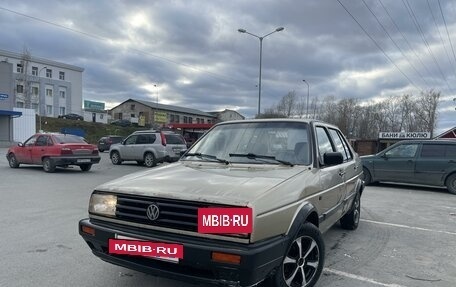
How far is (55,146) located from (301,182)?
41.2 feet

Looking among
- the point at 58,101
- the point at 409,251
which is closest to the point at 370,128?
the point at 58,101

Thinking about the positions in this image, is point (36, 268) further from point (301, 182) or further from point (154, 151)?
point (154, 151)

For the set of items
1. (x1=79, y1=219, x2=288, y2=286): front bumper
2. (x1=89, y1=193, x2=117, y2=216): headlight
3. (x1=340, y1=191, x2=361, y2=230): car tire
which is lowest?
(x1=340, y1=191, x2=361, y2=230): car tire

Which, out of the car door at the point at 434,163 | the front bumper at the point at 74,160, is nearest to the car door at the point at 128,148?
the front bumper at the point at 74,160

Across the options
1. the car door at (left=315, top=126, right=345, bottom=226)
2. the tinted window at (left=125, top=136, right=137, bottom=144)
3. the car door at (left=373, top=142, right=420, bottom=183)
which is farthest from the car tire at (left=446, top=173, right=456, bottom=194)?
the tinted window at (left=125, top=136, right=137, bottom=144)

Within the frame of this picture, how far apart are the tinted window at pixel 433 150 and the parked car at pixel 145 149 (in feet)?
35.3

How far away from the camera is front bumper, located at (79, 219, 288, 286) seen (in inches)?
110

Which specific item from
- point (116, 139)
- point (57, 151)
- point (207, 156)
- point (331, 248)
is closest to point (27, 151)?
point (57, 151)

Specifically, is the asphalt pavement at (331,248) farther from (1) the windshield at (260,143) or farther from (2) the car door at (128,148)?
(2) the car door at (128,148)

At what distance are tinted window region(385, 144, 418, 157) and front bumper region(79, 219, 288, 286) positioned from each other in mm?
11107

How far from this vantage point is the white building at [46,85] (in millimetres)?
62375

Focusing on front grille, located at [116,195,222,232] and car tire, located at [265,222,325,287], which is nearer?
front grille, located at [116,195,222,232]

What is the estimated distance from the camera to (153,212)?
10.4ft

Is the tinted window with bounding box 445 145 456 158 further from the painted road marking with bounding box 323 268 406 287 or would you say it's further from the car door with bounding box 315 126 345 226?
the painted road marking with bounding box 323 268 406 287
